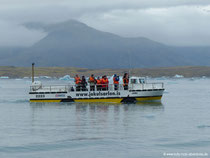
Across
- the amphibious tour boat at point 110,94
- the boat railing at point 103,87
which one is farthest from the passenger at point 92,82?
the amphibious tour boat at point 110,94

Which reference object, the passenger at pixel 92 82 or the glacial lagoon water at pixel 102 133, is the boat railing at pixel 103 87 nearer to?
the passenger at pixel 92 82

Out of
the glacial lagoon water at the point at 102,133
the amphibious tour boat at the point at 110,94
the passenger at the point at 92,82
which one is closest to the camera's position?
the glacial lagoon water at the point at 102,133

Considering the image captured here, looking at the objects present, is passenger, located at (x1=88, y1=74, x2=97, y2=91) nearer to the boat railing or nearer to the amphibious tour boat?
the boat railing

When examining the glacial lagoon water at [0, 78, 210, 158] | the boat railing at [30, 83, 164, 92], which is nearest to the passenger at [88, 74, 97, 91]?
the boat railing at [30, 83, 164, 92]

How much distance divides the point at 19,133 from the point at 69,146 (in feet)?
12.6

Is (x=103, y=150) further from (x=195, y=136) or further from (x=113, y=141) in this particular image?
(x=195, y=136)

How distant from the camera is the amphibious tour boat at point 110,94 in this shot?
32.8m

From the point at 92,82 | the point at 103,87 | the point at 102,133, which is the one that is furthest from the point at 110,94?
the point at 102,133

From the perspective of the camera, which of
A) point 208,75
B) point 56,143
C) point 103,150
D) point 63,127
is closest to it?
point 103,150

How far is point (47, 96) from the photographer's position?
34.3 m

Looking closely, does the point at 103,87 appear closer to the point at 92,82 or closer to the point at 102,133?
the point at 92,82

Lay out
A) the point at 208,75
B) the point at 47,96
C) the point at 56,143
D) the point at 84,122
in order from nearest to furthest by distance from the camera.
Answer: the point at 56,143 → the point at 84,122 → the point at 47,96 → the point at 208,75

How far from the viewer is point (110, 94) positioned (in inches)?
1304

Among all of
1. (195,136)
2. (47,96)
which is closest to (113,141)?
(195,136)
